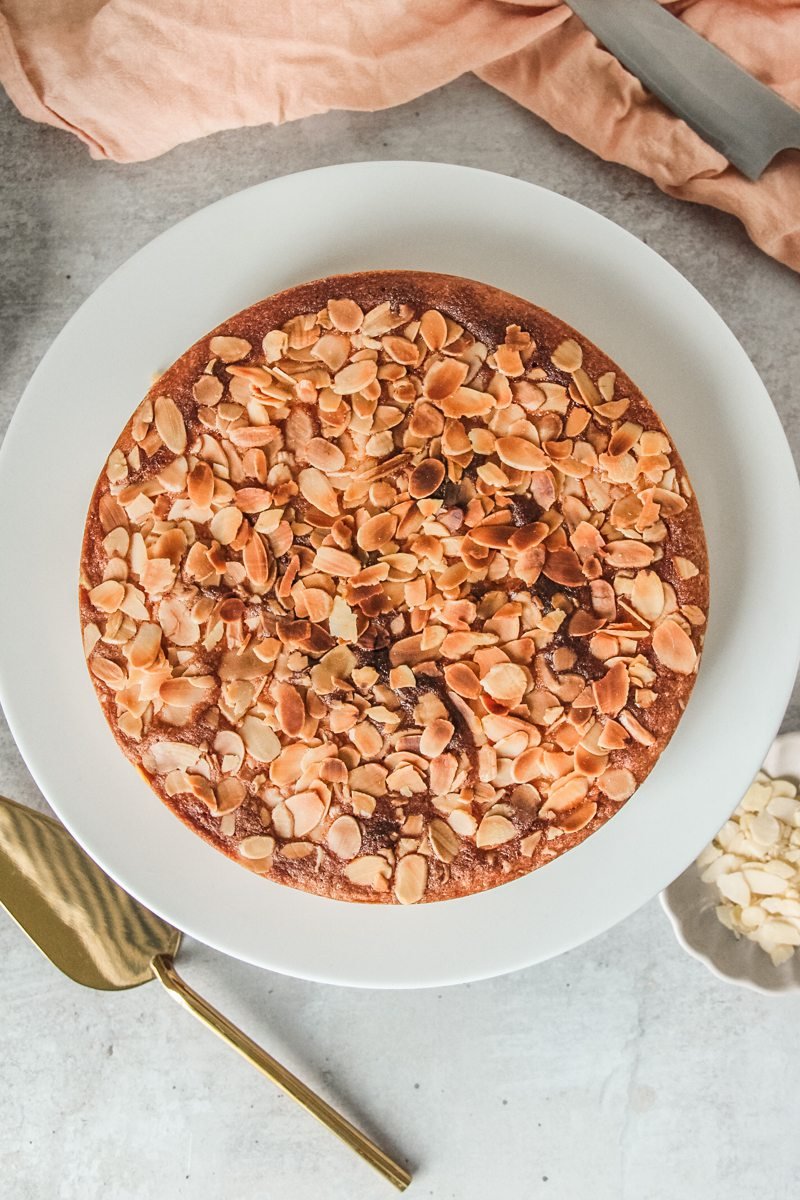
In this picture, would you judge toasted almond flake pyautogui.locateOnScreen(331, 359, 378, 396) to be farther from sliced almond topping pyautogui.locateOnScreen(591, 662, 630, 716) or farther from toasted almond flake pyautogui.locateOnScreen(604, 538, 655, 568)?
sliced almond topping pyautogui.locateOnScreen(591, 662, 630, 716)

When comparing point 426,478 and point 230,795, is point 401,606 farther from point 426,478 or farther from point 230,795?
point 230,795

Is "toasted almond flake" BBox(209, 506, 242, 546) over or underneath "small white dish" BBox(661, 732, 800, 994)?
over

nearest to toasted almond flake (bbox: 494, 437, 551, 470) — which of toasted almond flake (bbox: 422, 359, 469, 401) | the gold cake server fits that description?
toasted almond flake (bbox: 422, 359, 469, 401)

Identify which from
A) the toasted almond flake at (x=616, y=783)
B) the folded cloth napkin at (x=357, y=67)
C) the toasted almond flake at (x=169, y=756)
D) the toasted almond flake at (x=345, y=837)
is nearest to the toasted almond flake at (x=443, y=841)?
the toasted almond flake at (x=345, y=837)

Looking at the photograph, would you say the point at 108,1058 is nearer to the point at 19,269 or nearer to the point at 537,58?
the point at 19,269

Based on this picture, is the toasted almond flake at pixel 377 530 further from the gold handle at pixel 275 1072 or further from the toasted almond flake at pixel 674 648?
the gold handle at pixel 275 1072

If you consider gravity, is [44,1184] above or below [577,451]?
below

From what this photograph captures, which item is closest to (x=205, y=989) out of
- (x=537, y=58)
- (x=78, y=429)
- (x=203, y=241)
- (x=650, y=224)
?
(x=78, y=429)
